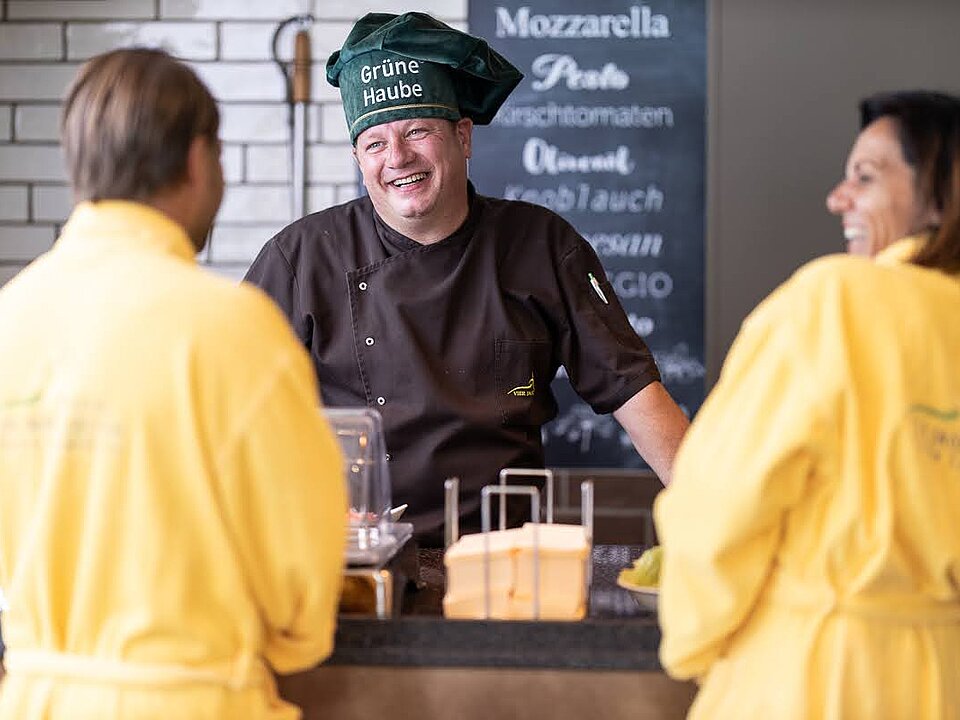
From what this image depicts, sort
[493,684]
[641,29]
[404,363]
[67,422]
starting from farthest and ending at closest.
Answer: [641,29] < [404,363] < [493,684] < [67,422]

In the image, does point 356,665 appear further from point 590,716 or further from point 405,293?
point 405,293

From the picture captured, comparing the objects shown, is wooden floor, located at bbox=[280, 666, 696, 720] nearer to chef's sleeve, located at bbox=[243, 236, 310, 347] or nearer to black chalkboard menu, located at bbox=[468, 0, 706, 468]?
chef's sleeve, located at bbox=[243, 236, 310, 347]

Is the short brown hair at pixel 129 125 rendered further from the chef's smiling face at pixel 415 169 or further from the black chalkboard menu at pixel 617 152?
the black chalkboard menu at pixel 617 152

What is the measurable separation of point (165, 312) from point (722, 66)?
2800mm

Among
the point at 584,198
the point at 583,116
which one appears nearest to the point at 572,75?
the point at 583,116

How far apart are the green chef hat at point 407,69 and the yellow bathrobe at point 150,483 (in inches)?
46.7

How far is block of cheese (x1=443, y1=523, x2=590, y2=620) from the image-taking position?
6.12 feet

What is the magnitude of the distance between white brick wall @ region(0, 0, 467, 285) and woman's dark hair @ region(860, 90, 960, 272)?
248 cm

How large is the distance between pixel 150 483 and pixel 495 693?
62 centimetres

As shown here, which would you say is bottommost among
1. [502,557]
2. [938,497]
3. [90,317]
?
[502,557]

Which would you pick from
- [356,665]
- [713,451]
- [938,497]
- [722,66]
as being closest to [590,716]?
[356,665]

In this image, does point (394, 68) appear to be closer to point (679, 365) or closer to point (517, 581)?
point (517, 581)

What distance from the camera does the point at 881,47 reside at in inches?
155

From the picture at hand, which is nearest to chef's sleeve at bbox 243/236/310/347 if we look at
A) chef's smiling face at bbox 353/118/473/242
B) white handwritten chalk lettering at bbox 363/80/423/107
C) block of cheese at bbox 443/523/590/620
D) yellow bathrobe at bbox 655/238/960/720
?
chef's smiling face at bbox 353/118/473/242
